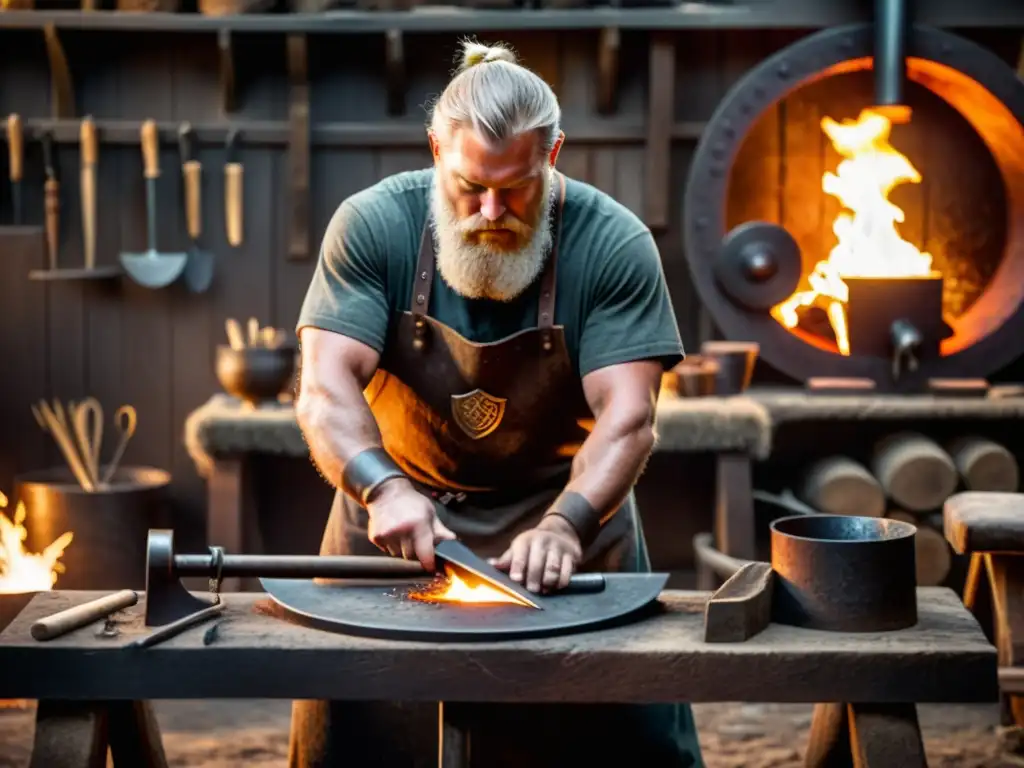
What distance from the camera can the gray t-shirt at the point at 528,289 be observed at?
330 centimetres

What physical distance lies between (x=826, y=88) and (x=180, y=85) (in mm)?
2543

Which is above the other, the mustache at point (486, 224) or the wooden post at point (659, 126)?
the wooden post at point (659, 126)

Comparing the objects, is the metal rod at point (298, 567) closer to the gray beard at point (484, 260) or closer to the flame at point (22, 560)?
the gray beard at point (484, 260)

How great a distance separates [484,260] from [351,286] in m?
0.31

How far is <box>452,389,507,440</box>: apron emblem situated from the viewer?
137 inches

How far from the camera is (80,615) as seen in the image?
266 centimetres

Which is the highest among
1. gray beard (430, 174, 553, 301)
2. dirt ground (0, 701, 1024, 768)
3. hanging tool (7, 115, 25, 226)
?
hanging tool (7, 115, 25, 226)

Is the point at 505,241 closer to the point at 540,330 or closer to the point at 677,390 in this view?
the point at 540,330

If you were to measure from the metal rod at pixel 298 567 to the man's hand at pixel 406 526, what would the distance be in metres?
0.04

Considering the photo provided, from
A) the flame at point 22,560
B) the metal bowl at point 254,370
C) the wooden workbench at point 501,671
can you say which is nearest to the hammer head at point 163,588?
the wooden workbench at point 501,671

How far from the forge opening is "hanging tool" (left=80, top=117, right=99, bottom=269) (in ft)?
8.10

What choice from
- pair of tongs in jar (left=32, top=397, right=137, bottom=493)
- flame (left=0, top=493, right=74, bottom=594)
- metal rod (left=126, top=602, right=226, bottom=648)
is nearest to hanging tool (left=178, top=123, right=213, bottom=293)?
pair of tongs in jar (left=32, top=397, right=137, bottom=493)

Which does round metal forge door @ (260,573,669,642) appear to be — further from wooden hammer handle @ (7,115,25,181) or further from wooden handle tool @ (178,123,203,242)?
wooden hammer handle @ (7,115,25,181)

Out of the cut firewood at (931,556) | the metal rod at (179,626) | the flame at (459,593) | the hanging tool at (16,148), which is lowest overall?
the cut firewood at (931,556)
